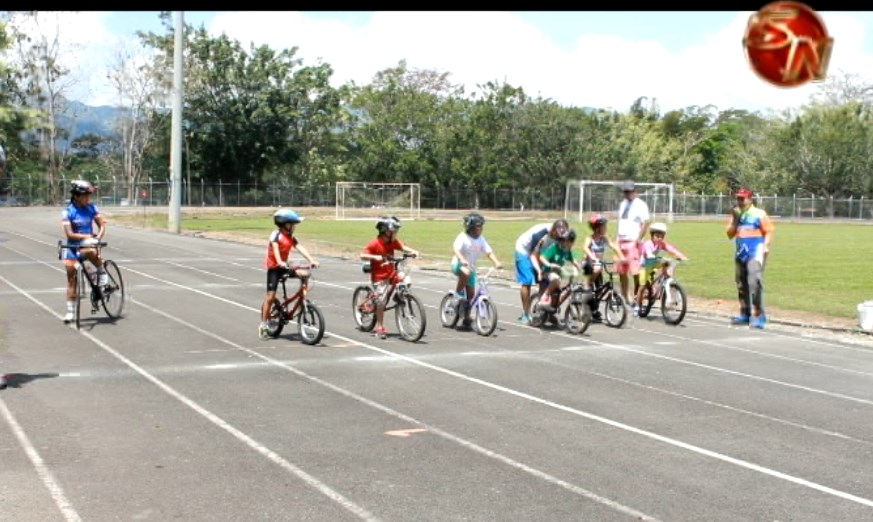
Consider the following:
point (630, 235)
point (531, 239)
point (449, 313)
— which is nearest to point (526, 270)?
point (531, 239)

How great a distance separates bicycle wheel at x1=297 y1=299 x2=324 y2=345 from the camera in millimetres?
12609

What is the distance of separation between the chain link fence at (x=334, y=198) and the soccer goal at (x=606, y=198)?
326 cm

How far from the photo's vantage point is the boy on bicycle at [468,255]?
46.7 ft

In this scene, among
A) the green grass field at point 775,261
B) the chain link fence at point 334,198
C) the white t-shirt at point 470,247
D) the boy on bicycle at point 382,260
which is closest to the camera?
the boy on bicycle at point 382,260

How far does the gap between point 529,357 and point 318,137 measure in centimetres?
7338

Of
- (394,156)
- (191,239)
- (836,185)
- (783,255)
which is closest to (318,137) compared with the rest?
(394,156)

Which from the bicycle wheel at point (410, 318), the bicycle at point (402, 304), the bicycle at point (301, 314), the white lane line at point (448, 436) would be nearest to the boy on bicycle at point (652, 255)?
the bicycle at point (402, 304)

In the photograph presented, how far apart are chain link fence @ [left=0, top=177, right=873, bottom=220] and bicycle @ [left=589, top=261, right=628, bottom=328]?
59.2 m

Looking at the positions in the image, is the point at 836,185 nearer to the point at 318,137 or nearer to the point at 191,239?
the point at 318,137

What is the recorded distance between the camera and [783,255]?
33.9 metres

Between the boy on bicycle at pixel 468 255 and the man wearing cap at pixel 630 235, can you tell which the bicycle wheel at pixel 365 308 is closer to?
the boy on bicycle at pixel 468 255

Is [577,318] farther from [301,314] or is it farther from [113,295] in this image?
[113,295]

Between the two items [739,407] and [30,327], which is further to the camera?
[30,327]

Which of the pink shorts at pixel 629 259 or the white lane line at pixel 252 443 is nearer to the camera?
the white lane line at pixel 252 443
